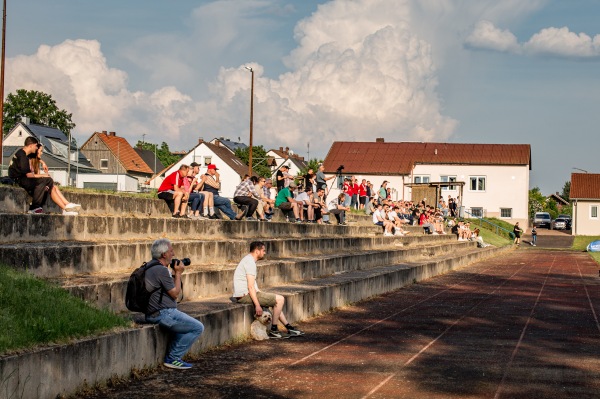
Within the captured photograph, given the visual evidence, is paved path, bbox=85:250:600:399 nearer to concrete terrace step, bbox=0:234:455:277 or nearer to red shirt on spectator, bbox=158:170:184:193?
concrete terrace step, bbox=0:234:455:277

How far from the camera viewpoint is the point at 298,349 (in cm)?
1219

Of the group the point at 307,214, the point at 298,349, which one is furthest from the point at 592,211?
the point at 298,349

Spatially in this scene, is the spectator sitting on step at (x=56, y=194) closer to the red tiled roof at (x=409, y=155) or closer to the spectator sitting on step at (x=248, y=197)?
the spectator sitting on step at (x=248, y=197)

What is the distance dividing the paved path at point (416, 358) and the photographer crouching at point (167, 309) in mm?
283

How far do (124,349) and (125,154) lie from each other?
10252cm

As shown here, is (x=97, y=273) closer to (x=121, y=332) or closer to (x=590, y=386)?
(x=121, y=332)

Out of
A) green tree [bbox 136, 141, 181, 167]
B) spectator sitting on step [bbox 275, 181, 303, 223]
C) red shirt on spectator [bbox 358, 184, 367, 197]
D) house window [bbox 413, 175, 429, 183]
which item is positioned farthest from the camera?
green tree [bbox 136, 141, 181, 167]

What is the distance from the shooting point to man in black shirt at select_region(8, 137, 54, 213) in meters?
13.4

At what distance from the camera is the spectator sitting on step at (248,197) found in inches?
850

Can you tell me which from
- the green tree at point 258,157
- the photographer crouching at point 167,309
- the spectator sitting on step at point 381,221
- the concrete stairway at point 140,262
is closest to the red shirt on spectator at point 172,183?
the concrete stairway at point 140,262

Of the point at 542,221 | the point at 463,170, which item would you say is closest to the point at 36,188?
the point at 463,170

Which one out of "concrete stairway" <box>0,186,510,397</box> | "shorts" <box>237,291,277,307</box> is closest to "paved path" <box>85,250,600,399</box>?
"concrete stairway" <box>0,186,510,397</box>

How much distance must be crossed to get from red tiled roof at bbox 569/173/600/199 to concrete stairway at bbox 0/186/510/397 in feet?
206

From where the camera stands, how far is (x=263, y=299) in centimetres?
1316
